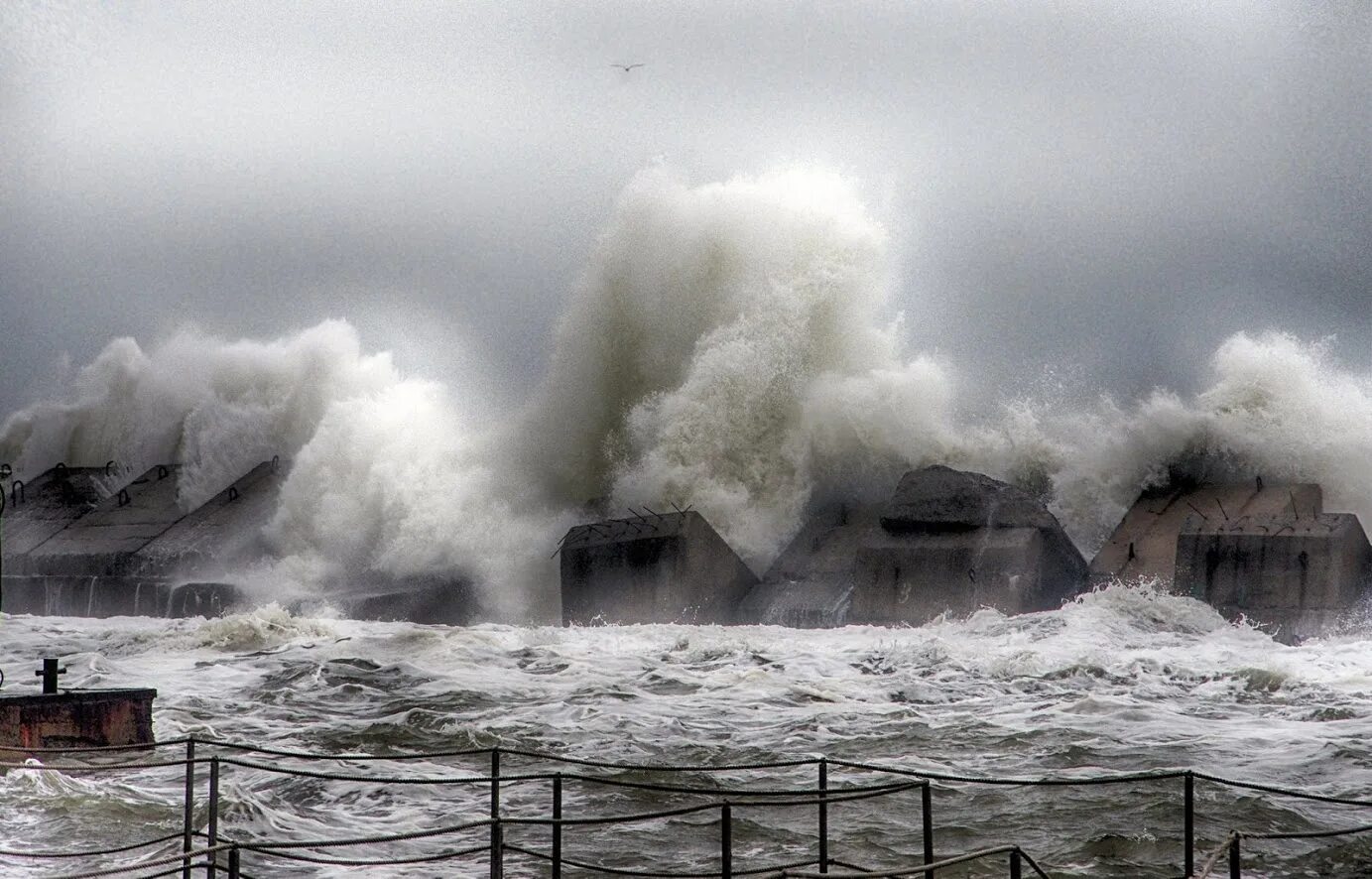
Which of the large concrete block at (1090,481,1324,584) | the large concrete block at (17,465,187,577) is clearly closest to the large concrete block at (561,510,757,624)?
the large concrete block at (1090,481,1324,584)

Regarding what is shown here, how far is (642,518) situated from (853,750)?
10066 millimetres

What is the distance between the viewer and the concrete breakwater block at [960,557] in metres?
19.0

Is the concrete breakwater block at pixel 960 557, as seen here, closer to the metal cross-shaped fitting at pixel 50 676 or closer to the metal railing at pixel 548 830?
the metal railing at pixel 548 830

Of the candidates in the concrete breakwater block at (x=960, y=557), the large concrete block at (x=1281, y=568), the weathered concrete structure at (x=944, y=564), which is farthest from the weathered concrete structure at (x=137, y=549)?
the large concrete block at (x=1281, y=568)

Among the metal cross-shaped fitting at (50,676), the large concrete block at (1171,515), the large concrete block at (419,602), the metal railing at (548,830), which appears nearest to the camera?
the metal railing at (548,830)

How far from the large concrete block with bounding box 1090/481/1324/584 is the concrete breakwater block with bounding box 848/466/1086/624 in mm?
528

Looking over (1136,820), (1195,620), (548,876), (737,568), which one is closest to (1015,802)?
(1136,820)

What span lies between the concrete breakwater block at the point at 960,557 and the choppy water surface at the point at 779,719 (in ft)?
2.05

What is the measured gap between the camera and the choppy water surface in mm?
8898

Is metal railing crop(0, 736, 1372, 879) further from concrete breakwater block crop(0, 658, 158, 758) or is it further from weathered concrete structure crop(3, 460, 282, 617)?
weathered concrete structure crop(3, 460, 282, 617)

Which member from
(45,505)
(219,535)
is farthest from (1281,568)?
(45,505)

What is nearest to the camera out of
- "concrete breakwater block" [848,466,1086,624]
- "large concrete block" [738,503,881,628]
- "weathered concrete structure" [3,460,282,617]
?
"concrete breakwater block" [848,466,1086,624]

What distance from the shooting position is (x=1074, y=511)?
2308cm

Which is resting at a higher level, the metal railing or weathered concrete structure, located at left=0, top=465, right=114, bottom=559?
weathered concrete structure, located at left=0, top=465, right=114, bottom=559
